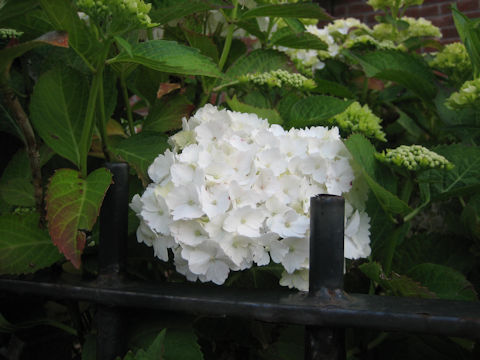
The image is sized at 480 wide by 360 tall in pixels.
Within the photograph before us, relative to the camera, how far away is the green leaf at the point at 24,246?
771 millimetres

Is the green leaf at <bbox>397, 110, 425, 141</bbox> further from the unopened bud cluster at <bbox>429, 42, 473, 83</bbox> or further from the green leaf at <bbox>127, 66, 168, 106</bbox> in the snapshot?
the green leaf at <bbox>127, 66, 168, 106</bbox>

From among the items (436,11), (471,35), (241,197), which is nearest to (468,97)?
(471,35)

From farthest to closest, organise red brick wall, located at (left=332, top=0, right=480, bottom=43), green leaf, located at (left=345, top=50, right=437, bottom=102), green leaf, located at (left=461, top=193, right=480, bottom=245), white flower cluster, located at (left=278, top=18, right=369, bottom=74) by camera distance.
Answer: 1. red brick wall, located at (left=332, top=0, right=480, bottom=43)
2. white flower cluster, located at (left=278, top=18, right=369, bottom=74)
3. green leaf, located at (left=345, top=50, right=437, bottom=102)
4. green leaf, located at (left=461, top=193, right=480, bottom=245)

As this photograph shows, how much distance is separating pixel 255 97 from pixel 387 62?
353mm

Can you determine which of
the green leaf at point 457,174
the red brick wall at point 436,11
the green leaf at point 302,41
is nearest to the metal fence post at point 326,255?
the green leaf at point 457,174

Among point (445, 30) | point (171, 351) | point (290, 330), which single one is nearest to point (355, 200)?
point (290, 330)

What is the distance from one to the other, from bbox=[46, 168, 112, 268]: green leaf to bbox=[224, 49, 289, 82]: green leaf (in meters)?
0.46

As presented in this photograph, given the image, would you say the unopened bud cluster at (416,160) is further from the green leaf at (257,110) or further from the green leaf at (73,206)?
the green leaf at (73,206)

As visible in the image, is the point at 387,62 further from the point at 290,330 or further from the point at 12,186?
the point at 12,186

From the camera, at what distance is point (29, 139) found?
0.82 m

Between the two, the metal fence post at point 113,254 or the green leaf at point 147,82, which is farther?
the green leaf at point 147,82

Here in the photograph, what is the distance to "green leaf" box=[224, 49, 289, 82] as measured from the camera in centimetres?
113

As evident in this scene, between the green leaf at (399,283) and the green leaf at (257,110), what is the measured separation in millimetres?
366

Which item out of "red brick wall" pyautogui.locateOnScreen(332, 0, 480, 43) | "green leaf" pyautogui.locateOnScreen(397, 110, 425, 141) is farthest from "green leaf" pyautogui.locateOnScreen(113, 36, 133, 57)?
"red brick wall" pyautogui.locateOnScreen(332, 0, 480, 43)
